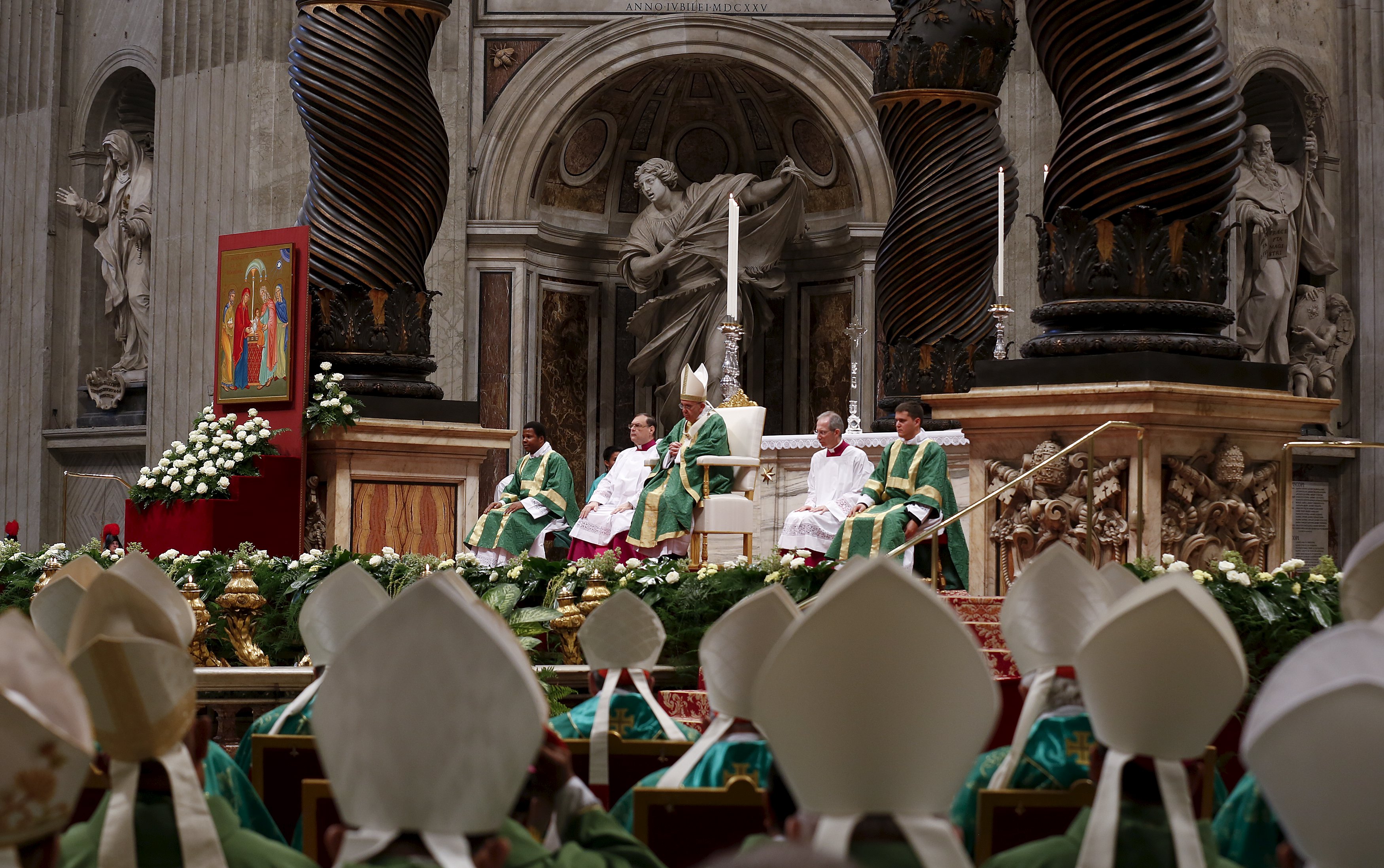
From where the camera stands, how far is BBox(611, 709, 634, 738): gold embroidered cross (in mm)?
3184

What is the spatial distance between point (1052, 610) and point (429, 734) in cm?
136

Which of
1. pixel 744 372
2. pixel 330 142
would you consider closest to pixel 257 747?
pixel 330 142

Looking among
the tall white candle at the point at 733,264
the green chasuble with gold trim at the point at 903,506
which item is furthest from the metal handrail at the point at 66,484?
the green chasuble with gold trim at the point at 903,506

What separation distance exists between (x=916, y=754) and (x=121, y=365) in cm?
1488

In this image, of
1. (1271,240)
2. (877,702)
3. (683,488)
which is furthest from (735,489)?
(1271,240)

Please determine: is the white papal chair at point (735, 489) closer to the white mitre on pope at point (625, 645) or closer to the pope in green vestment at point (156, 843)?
the white mitre on pope at point (625, 645)

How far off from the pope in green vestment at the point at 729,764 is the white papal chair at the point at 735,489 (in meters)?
5.91

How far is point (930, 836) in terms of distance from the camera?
1.70 m

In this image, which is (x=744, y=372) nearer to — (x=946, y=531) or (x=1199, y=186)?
(x=946, y=531)

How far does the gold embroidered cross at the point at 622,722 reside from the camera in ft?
10.4

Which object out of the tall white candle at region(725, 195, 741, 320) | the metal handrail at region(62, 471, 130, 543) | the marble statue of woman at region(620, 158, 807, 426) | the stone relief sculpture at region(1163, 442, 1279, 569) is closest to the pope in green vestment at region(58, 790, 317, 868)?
the stone relief sculpture at region(1163, 442, 1279, 569)

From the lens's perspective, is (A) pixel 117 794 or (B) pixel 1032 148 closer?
(A) pixel 117 794

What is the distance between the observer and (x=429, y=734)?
1.75 meters

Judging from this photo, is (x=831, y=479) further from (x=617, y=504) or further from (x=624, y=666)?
(x=624, y=666)
